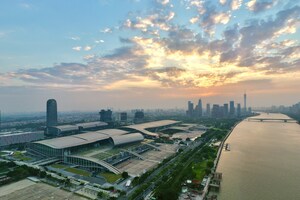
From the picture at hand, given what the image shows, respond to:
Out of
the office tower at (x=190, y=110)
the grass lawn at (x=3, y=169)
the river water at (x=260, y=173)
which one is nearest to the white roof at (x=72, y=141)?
the grass lawn at (x=3, y=169)

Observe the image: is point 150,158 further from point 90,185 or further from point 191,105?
point 191,105

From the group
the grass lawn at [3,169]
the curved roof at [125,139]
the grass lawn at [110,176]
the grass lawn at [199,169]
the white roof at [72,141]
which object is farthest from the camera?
the curved roof at [125,139]

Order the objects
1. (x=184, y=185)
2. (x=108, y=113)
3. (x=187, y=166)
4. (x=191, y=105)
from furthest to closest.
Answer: (x=191, y=105)
(x=108, y=113)
(x=187, y=166)
(x=184, y=185)

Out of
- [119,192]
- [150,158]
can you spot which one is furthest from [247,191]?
[150,158]

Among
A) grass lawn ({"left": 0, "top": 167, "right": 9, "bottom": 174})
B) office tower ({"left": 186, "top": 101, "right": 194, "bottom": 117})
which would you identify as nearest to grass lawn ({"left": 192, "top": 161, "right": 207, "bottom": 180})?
grass lawn ({"left": 0, "top": 167, "right": 9, "bottom": 174})

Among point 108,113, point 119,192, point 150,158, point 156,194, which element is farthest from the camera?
point 108,113

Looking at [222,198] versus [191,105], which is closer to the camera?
[222,198]

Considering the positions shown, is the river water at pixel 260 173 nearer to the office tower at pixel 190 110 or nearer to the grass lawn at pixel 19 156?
the grass lawn at pixel 19 156

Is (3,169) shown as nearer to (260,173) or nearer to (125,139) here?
(125,139)

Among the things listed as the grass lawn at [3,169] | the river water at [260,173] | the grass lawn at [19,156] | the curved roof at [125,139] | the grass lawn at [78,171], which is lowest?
the river water at [260,173]
